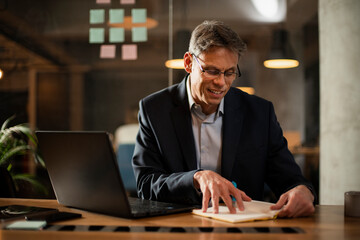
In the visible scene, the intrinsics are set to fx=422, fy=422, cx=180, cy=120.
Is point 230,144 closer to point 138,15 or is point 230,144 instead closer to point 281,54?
point 281,54

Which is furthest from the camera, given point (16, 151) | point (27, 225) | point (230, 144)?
point (16, 151)

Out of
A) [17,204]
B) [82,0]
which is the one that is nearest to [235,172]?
[17,204]

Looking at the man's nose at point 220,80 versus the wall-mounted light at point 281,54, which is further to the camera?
the wall-mounted light at point 281,54

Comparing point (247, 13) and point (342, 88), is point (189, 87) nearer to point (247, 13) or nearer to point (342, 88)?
point (342, 88)

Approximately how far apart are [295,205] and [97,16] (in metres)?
3.37

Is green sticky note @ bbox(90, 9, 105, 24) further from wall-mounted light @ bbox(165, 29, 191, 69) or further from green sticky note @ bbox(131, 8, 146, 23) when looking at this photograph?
wall-mounted light @ bbox(165, 29, 191, 69)

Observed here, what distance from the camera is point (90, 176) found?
132 centimetres

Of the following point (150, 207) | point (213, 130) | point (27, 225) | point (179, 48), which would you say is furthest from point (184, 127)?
point (179, 48)

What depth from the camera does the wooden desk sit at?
1098mm

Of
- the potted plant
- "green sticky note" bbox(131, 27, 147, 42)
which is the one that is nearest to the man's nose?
the potted plant

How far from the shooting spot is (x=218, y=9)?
4172 millimetres

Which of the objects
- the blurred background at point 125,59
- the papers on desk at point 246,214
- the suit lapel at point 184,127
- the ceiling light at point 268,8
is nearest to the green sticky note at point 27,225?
the papers on desk at point 246,214

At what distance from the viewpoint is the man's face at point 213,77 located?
5.93ft

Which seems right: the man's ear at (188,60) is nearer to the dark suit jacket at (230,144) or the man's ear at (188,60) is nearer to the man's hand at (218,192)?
the dark suit jacket at (230,144)
